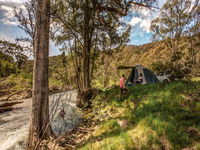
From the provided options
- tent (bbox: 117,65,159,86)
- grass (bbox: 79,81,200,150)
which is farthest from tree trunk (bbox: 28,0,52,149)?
tent (bbox: 117,65,159,86)

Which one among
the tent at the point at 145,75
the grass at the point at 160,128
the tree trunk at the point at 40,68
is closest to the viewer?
the grass at the point at 160,128

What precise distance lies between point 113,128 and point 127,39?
14.8m

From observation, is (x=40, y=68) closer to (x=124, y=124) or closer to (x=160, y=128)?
(x=124, y=124)

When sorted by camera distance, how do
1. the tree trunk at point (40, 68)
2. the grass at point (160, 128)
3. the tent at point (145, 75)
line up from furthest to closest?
the tent at point (145, 75) < the tree trunk at point (40, 68) < the grass at point (160, 128)

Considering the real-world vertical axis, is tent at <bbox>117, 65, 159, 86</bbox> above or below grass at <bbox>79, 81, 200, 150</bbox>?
above

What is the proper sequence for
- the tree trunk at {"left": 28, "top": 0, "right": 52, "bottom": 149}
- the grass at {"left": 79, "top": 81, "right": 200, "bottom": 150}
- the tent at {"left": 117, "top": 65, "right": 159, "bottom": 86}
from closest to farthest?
the grass at {"left": 79, "top": 81, "right": 200, "bottom": 150}
the tree trunk at {"left": 28, "top": 0, "right": 52, "bottom": 149}
the tent at {"left": 117, "top": 65, "right": 159, "bottom": 86}

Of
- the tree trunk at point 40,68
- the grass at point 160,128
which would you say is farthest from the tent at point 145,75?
the tree trunk at point 40,68

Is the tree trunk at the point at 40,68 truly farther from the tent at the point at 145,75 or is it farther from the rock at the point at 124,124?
the tent at the point at 145,75

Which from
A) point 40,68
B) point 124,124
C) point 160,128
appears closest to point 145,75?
point 124,124

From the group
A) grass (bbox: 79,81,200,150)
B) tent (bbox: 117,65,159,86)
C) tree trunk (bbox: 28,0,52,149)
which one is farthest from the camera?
tent (bbox: 117,65,159,86)

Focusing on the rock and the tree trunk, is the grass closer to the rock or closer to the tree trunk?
the rock

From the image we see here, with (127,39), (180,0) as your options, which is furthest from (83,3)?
(180,0)

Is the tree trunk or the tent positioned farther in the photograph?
the tent

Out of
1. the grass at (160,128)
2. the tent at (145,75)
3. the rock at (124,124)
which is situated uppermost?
the tent at (145,75)
